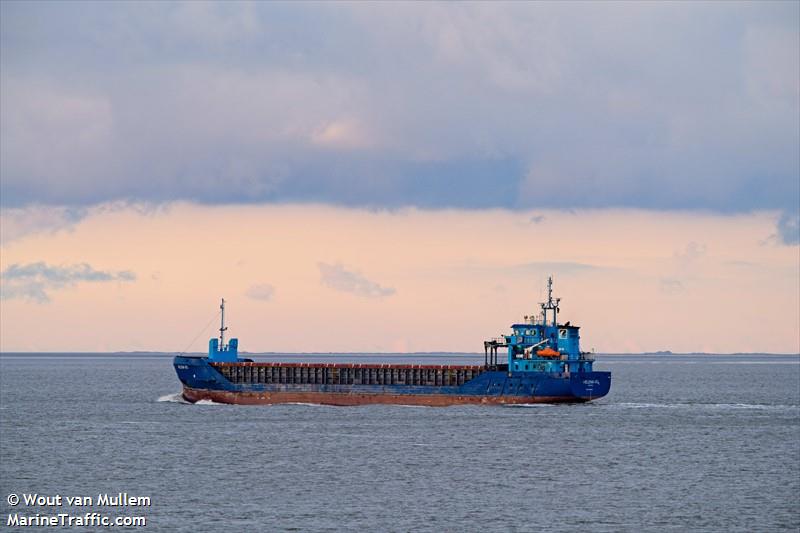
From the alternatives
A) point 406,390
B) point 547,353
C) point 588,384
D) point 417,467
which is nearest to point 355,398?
point 406,390

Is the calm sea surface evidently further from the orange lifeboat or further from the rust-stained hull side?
the orange lifeboat

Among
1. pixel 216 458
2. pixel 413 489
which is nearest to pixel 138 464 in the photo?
pixel 216 458

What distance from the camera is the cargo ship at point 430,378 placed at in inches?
4523

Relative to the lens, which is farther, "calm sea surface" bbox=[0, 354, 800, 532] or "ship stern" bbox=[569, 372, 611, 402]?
"ship stern" bbox=[569, 372, 611, 402]

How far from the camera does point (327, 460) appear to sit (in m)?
79.9

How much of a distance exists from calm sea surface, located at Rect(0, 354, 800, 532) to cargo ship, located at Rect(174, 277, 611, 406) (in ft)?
5.86

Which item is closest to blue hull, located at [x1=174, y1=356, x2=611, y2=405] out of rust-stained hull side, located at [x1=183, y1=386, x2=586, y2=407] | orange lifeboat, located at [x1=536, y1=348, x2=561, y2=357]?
rust-stained hull side, located at [x1=183, y1=386, x2=586, y2=407]

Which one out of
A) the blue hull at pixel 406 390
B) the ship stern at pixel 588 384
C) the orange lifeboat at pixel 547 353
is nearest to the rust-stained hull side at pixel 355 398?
the blue hull at pixel 406 390

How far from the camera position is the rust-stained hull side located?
115875 millimetres

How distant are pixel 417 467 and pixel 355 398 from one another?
44.3 meters

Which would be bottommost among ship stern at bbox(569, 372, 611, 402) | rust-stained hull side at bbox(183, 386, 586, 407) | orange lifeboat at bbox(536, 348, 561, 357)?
rust-stained hull side at bbox(183, 386, 586, 407)

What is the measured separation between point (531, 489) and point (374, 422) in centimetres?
3743

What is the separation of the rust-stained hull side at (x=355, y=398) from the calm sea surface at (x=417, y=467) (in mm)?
1024

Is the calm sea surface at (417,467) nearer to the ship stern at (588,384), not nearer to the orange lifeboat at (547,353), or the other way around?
the ship stern at (588,384)
